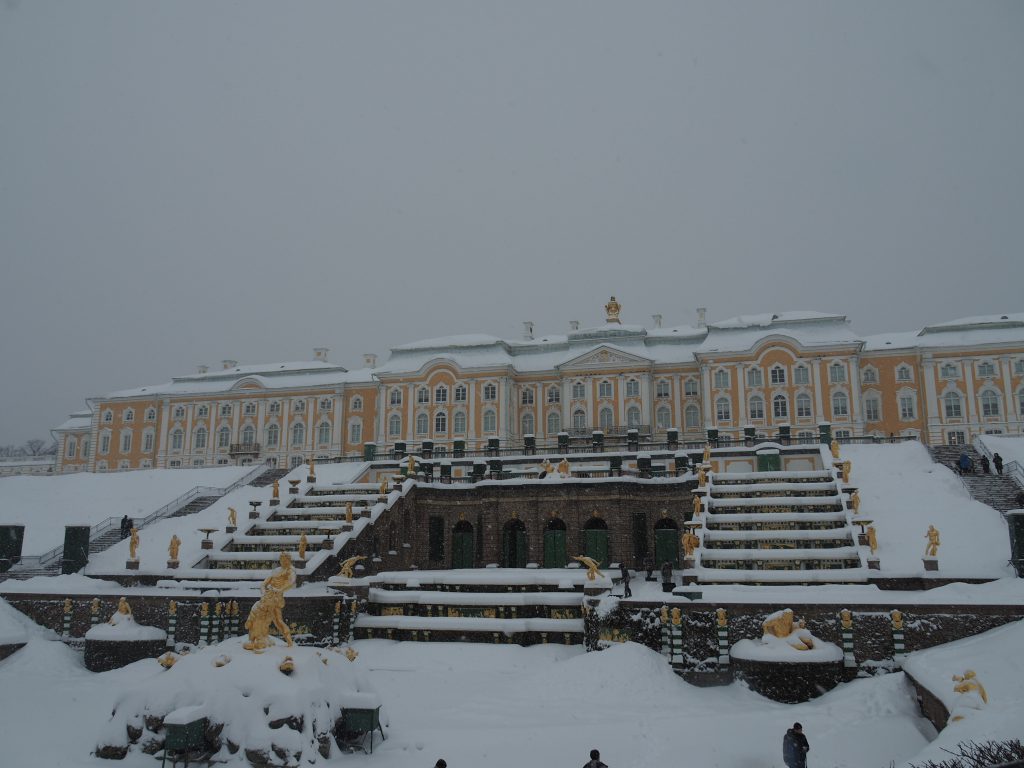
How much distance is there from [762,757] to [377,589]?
1386 cm

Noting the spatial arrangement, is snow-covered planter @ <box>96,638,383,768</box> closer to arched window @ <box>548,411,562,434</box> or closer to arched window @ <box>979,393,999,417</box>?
arched window @ <box>548,411,562,434</box>

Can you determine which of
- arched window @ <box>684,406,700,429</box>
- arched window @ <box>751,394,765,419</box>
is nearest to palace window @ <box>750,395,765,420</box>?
arched window @ <box>751,394,765,419</box>

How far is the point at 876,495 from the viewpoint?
30.7m

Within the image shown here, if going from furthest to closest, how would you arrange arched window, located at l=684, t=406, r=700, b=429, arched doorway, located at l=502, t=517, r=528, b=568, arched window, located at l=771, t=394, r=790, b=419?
arched window, located at l=684, t=406, r=700, b=429
arched window, located at l=771, t=394, r=790, b=419
arched doorway, located at l=502, t=517, r=528, b=568

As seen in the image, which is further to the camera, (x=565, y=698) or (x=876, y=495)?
(x=876, y=495)

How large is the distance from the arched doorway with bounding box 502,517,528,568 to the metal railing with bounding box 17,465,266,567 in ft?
49.1

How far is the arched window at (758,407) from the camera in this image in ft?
188

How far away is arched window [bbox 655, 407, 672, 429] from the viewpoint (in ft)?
200

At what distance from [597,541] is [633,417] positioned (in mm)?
28408

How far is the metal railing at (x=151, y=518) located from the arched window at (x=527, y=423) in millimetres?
23481

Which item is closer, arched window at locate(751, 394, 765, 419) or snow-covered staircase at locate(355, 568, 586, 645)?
snow-covered staircase at locate(355, 568, 586, 645)

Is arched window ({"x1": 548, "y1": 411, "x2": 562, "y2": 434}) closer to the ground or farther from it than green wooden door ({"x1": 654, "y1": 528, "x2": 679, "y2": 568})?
farther from it

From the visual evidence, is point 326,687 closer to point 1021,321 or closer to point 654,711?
point 654,711

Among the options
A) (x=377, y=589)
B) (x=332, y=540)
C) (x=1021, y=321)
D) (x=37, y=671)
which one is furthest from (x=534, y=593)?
(x=1021, y=321)
